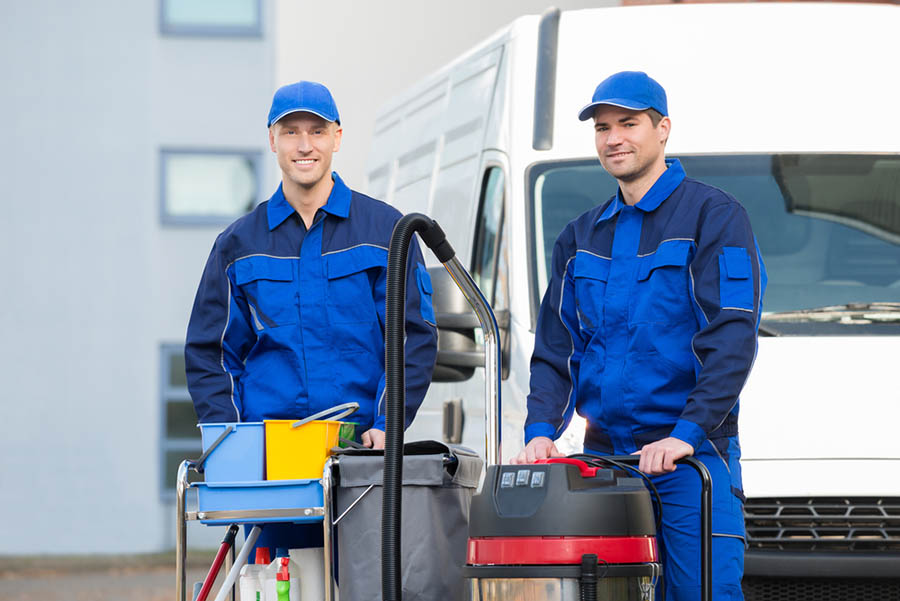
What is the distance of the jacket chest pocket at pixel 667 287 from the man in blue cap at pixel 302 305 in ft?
2.29

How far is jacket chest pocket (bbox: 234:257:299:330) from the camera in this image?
14.0 ft

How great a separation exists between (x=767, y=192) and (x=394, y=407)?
2.69 meters

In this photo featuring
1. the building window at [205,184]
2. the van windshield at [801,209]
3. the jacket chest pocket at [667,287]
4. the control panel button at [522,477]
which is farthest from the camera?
the building window at [205,184]

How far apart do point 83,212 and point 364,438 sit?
14.7 metres

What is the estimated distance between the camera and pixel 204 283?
4383 mm

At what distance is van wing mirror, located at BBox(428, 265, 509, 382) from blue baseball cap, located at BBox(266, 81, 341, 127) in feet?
3.09

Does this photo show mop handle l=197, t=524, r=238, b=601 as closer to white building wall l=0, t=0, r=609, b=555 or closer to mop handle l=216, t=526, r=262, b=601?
mop handle l=216, t=526, r=262, b=601

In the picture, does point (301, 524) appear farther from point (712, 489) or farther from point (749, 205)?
point (749, 205)

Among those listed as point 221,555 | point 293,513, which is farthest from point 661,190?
point 221,555

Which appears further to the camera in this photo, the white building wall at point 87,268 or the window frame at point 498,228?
the white building wall at point 87,268

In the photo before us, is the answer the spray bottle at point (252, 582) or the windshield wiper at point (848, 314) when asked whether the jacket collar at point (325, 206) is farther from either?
the windshield wiper at point (848, 314)

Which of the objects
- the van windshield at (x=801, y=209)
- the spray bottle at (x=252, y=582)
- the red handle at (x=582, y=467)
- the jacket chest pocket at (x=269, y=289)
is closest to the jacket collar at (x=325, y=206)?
the jacket chest pocket at (x=269, y=289)

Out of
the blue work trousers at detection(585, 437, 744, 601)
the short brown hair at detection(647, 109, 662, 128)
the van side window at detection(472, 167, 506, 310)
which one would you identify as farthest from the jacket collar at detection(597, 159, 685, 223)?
the van side window at detection(472, 167, 506, 310)

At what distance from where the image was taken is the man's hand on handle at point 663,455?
3668 mm
